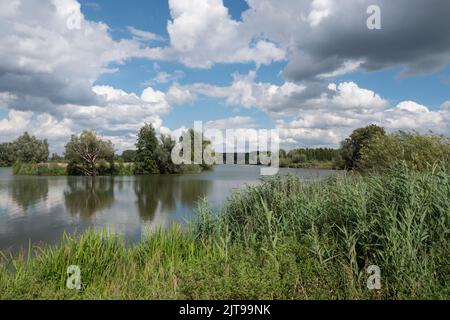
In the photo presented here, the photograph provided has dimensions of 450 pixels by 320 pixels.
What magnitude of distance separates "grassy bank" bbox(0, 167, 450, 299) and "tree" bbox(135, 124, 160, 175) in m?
41.6

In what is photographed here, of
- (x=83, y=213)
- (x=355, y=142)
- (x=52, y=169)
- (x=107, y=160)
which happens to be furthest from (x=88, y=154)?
(x=355, y=142)

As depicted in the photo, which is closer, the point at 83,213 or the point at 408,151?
the point at 408,151

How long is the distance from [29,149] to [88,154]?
31.1m

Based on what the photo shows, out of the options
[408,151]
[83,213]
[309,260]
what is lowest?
[83,213]

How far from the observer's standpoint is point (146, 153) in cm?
4784

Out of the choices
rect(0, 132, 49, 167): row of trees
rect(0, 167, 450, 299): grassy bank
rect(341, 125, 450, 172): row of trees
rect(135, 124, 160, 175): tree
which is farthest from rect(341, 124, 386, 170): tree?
rect(0, 132, 49, 167): row of trees

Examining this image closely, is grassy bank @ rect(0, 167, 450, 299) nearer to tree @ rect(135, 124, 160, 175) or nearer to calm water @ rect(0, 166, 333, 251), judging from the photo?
calm water @ rect(0, 166, 333, 251)

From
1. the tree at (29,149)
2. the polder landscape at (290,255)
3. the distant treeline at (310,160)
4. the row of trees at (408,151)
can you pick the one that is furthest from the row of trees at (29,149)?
the polder landscape at (290,255)

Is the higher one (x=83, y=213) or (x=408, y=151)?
(x=408, y=151)

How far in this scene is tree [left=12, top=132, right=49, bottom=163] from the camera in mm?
67331

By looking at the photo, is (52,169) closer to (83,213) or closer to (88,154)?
(88,154)
